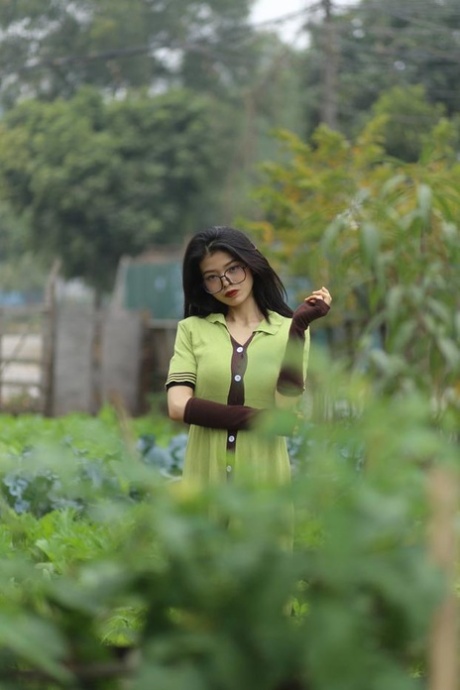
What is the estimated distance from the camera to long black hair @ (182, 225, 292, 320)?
3881 millimetres

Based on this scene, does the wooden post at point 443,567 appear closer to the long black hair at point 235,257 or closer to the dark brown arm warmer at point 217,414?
the dark brown arm warmer at point 217,414

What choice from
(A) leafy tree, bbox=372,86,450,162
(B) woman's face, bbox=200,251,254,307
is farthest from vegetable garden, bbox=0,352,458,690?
(A) leafy tree, bbox=372,86,450,162

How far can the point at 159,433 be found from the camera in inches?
380

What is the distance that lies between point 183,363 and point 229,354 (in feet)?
0.44

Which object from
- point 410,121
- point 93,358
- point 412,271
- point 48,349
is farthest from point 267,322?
point 410,121

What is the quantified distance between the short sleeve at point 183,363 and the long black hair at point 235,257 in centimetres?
8

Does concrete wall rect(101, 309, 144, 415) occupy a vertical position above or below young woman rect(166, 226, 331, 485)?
below

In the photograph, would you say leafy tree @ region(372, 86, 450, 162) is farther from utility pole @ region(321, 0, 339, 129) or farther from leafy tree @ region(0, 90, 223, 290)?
leafy tree @ region(0, 90, 223, 290)

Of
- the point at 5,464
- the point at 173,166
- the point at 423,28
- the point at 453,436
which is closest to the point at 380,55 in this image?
the point at 423,28

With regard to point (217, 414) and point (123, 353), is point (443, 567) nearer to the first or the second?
point (217, 414)

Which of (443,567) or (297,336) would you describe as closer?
(443,567)

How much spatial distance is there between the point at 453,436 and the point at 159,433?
194 inches

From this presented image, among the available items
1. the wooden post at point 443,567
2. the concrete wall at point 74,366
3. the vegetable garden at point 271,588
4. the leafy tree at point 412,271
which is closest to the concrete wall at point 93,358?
the concrete wall at point 74,366

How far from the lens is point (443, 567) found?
1.62m
